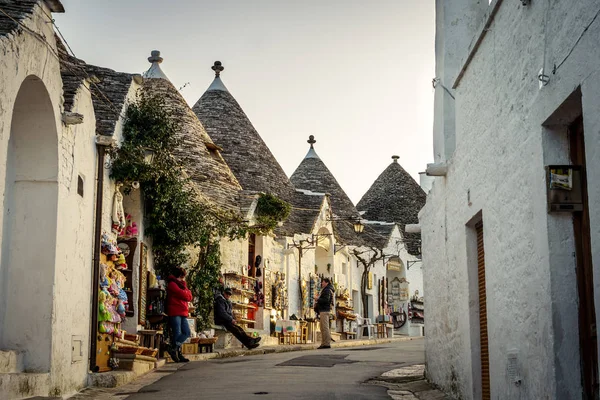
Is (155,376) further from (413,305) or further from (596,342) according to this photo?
(413,305)

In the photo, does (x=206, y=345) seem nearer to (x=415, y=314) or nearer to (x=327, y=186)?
(x=327, y=186)

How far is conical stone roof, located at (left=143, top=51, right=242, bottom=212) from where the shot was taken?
23281mm

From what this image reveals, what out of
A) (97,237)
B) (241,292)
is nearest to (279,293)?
(241,292)

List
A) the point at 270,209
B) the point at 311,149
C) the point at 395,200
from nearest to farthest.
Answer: the point at 270,209
the point at 311,149
the point at 395,200

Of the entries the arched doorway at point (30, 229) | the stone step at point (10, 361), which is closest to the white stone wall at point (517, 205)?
the arched doorway at point (30, 229)

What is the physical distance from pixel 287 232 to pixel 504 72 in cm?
2160

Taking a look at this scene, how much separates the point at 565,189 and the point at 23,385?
5.42 metres

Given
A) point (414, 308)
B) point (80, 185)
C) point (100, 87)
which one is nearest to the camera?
point (80, 185)

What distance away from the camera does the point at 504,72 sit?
7773 mm

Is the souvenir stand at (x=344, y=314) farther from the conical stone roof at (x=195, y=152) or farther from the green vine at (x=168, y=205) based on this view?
the green vine at (x=168, y=205)

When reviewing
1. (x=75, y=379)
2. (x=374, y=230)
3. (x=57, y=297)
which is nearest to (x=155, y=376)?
(x=75, y=379)

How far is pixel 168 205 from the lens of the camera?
16469 millimetres

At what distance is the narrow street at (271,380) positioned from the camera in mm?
10188

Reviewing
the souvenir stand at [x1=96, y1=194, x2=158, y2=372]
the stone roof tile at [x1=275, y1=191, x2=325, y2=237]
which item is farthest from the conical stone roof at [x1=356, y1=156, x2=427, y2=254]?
the souvenir stand at [x1=96, y1=194, x2=158, y2=372]
